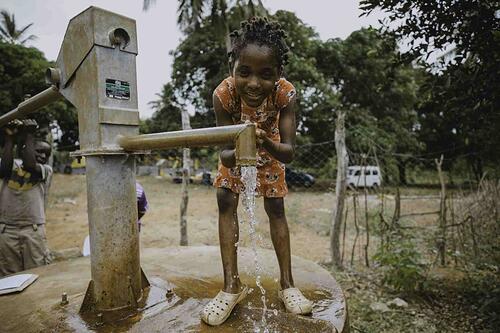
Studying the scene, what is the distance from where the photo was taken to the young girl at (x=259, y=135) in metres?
1.46

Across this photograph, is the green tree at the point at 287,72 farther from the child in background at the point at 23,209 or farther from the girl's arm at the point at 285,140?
the girl's arm at the point at 285,140

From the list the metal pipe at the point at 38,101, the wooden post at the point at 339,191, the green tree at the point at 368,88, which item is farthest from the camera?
the green tree at the point at 368,88

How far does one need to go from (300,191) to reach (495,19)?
1029 centimetres

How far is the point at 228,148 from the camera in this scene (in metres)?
1.53

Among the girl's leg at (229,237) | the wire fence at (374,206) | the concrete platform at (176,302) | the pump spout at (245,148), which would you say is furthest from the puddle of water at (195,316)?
the wire fence at (374,206)

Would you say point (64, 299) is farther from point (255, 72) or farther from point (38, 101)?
point (255, 72)

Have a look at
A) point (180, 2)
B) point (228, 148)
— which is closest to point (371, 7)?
point (228, 148)

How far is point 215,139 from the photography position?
1.26 m

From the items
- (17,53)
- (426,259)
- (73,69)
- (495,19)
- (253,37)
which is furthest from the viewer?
(17,53)

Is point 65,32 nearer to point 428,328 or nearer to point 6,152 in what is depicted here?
point 6,152

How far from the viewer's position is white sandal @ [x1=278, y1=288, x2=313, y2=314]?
1486mm

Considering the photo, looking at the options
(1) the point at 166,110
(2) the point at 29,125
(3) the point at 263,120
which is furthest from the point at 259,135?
(1) the point at 166,110

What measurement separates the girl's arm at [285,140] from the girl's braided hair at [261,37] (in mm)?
195

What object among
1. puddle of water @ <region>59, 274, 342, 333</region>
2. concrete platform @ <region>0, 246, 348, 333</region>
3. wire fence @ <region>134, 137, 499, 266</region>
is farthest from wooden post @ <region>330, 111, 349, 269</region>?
puddle of water @ <region>59, 274, 342, 333</region>
